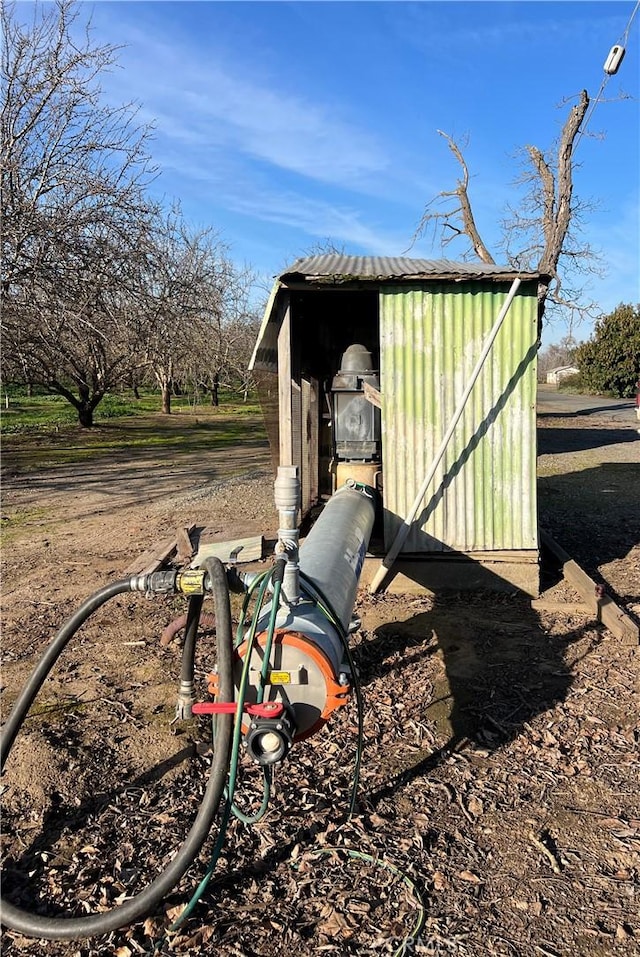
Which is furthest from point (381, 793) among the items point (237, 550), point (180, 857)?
point (237, 550)

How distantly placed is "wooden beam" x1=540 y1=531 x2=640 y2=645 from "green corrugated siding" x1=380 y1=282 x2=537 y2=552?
53 centimetres

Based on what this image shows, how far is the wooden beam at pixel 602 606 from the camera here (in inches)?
217

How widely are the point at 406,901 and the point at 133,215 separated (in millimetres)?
10351

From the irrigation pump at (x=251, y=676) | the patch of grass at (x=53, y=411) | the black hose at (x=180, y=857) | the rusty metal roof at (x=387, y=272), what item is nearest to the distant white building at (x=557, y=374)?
the patch of grass at (x=53, y=411)

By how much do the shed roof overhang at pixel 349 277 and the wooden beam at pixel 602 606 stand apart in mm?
2867

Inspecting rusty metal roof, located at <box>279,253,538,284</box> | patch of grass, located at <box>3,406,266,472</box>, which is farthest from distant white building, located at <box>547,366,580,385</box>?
rusty metal roof, located at <box>279,253,538,284</box>

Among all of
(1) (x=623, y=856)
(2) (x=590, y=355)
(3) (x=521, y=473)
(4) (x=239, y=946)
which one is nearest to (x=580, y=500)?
(3) (x=521, y=473)

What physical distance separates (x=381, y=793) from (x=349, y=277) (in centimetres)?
440

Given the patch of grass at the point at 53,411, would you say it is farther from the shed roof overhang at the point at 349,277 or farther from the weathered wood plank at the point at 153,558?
the shed roof overhang at the point at 349,277

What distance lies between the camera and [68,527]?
9.55m

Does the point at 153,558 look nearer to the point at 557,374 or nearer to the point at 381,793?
the point at 381,793

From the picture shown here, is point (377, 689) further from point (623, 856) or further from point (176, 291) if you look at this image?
point (176, 291)

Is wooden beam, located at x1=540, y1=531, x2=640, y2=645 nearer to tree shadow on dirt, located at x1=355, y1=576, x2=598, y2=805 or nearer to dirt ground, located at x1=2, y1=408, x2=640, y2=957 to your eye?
dirt ground, located at x1=2, y1=408, x2=640, y2=957

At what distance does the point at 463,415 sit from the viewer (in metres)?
6.70
